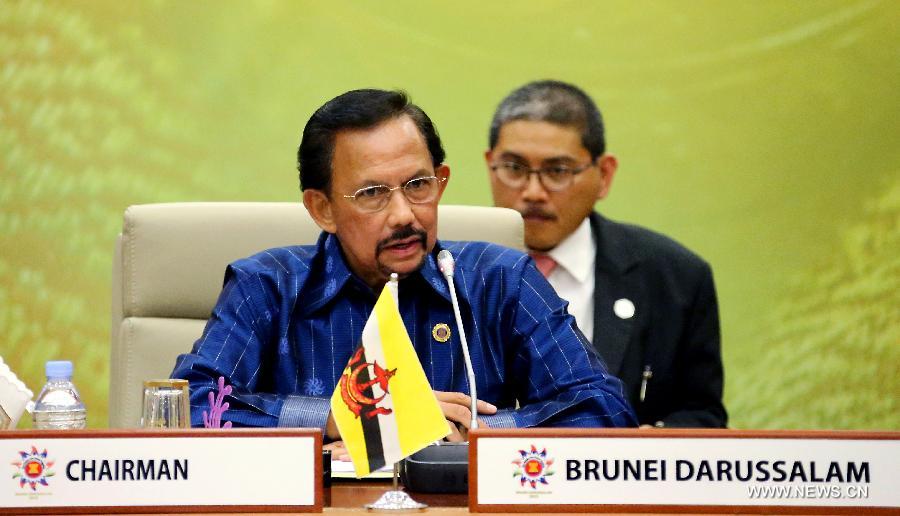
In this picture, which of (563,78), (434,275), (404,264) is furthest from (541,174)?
(404,264)

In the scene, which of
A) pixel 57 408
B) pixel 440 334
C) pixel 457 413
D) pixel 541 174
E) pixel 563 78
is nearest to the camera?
pixel 57 408

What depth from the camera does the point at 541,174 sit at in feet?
10.6

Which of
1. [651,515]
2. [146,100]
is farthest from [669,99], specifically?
[651,515]

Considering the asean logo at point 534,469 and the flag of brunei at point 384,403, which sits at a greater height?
the flag of brunei at point 384,403

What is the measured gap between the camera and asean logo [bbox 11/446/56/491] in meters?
1.37

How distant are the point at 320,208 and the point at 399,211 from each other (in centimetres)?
23

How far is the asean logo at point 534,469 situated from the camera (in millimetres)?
1351

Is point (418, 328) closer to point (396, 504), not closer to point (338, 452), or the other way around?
point (338, 452)

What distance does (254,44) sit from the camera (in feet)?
12.2

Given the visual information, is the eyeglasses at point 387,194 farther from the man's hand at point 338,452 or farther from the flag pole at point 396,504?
the flag pole at point 396,504

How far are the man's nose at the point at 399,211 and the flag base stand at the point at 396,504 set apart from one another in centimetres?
86

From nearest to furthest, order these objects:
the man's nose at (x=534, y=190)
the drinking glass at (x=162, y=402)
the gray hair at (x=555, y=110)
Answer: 1. the drinking glass at (x=162, y=402)
2. the man's nose at (x=534, y=190)
3. the gray hair at (x=555, y=110)

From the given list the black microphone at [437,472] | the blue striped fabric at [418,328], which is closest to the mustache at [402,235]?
the blue striped fabric at [418,328]

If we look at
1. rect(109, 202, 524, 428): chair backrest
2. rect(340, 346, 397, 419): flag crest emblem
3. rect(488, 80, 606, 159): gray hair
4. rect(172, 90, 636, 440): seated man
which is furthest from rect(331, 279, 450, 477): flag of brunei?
rect(488, 80, 606, 159): gray hair
